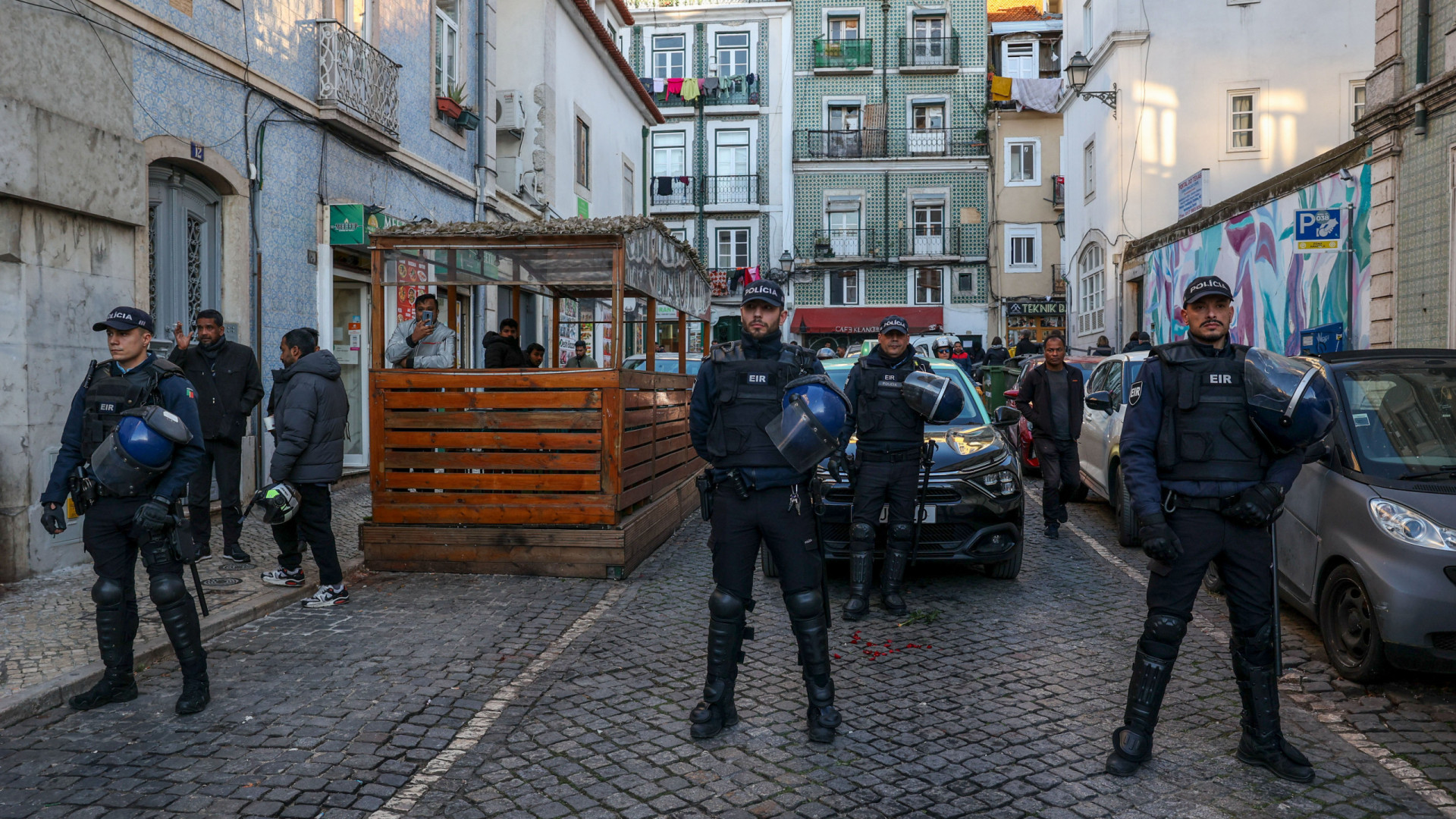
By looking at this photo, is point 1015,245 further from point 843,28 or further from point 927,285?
point 843,28

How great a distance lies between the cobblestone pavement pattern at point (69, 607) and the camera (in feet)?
17.1

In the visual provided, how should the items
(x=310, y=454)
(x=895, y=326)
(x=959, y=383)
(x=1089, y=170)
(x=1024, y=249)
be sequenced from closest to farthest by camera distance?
(x=895, y=326) < (x=310, y=454) < (x=959, y=383) < (x=1089, y=170) < (x=1024, y=249)

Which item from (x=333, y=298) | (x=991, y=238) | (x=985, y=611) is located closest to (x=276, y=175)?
(x=333, y=298)

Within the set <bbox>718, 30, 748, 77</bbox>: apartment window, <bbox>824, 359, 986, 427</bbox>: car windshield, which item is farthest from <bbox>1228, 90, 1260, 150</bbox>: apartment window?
<bbox>718, 30, 748, 77</bbox>: apartment window

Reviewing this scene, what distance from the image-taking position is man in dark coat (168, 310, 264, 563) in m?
7.88

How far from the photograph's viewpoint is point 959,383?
332 inches

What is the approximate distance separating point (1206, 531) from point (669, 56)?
122ft

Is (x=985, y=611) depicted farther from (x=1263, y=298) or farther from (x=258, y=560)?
(x=1263, y=298)

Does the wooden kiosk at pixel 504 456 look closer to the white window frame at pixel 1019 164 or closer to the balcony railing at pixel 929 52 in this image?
the white window frame at pixel 1019 164

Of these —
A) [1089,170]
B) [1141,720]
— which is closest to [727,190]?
[1089,170]

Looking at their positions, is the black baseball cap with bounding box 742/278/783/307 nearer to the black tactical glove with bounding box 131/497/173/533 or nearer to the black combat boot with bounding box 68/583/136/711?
the black tactical glove with bounding box 131/497/173/533

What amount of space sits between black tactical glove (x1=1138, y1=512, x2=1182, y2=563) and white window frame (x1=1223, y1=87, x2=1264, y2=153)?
22.8 meters

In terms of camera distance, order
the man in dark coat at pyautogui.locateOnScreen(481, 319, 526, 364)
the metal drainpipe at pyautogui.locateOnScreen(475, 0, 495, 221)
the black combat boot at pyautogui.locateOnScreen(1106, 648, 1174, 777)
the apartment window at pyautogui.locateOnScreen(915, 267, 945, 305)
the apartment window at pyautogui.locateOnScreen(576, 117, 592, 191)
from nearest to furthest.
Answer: the black combat boot at pyautogui.locateOnScreen(1106, 648, 1174, 777) < the man in dark coat at pyautogui.locateOnScreen(481, 319, 526, 364) < the metal drainpipe at pyautogui.locateOnScreen(475, 0, 495, 221) < the apartment window at pyautogui.locateOnScreen(576, 117, 592, 191) < the apartment window at pyautogui.locateOnScreen(915, 267, 945, 305)

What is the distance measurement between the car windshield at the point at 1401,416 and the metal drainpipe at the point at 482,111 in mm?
12824
